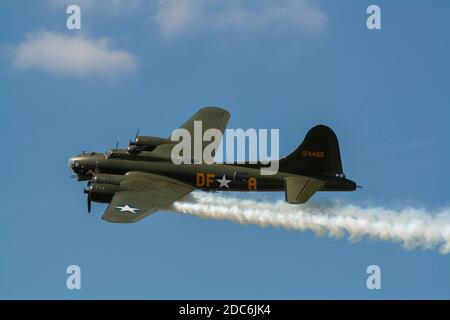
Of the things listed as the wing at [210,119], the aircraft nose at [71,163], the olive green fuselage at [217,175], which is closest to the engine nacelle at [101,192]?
the olive green fuselage at [217,175]

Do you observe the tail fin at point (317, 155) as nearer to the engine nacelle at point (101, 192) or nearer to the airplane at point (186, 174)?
the airplane at point (186, 174)

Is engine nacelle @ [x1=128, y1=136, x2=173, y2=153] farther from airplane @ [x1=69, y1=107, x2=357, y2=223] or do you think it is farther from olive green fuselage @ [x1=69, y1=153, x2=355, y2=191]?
olive green fuselage @ [x1=69, y1=153, x2=355, y2=191]

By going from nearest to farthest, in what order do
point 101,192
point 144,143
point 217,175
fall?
point 101,192 → point 217,175 → point 144,143

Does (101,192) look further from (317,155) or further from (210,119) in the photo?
(210,119)

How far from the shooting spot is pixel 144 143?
52031 mm

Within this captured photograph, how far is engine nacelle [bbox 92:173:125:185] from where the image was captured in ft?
159

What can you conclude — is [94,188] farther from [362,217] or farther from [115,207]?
[362,217]

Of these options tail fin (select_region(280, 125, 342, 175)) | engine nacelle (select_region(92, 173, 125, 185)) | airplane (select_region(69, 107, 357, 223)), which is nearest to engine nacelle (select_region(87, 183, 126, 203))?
airplane (select_region(69, 107, 357, 223))

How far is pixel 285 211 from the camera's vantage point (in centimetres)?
4878

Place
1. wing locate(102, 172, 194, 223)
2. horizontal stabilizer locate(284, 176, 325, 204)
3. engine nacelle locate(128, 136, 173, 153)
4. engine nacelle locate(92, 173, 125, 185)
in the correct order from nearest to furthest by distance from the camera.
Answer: wing locate(102, 172, 194, 223)
horizontal stabilizer locate(284, 176, 325, 204)
engine nacelle locate(92, 173, 125, 185)
engine nacelle locate(128, 136, 173, 153)

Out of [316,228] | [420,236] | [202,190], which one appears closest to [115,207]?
[202,190]

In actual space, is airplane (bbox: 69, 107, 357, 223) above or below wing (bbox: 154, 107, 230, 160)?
below

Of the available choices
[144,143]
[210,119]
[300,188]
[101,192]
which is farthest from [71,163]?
[300,188]

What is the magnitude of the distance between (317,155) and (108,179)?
37.6 ft
